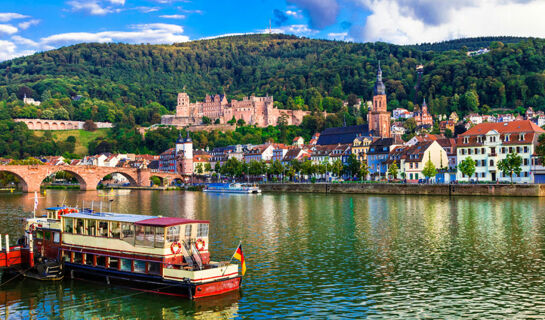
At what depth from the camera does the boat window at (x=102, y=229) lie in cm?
2184

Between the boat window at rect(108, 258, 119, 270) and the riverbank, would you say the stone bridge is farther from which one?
the boat window at rect(108, 258, 119, 270)

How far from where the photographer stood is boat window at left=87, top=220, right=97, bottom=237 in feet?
72.7

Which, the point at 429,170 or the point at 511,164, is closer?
the point at 511,164

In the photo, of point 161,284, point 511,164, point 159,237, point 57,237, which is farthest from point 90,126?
point 161,284

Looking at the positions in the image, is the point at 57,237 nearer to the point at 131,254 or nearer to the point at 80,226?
the point at 80,226

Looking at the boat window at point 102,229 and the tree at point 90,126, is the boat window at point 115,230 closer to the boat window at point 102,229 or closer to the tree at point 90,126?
the boat window at point 102,229

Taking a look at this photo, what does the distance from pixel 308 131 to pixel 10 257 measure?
133425 mm

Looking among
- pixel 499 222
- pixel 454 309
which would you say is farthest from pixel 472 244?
pixel 454 309

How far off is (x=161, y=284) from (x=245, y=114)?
488ft

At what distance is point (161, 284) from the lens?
64.6 feet

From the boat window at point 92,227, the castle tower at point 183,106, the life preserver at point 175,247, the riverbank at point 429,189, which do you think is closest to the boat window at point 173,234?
the life preserver at point 175,247

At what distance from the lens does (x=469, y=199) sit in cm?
5766

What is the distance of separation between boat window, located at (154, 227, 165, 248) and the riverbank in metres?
49.1

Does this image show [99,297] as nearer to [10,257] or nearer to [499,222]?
[10,257]
